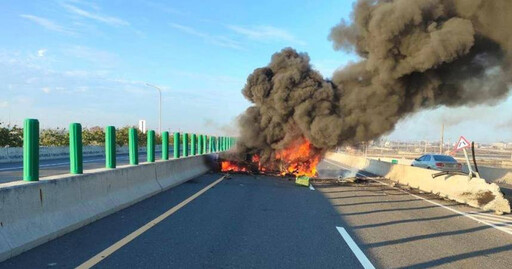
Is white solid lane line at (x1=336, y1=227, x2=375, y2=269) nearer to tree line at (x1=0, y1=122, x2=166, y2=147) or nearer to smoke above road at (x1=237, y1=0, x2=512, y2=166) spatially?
smoke above road at (x1=237, y1=0, x2=512, y2=166)

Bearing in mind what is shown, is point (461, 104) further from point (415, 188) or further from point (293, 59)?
point (293, 59)

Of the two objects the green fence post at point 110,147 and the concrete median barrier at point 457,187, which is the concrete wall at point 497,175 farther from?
the green fence post at point 110,147

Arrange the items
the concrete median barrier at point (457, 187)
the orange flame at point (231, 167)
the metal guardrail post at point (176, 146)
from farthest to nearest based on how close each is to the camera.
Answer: the orange flame at point (231, 167) → the metal guardrail post at point (176, 146) → the concrete median barrier at point (457, 187)

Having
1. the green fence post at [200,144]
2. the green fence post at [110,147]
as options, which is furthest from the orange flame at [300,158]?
the green fence post at [110,147]

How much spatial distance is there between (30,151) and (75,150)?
1.62 m

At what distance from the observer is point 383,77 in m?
17.9

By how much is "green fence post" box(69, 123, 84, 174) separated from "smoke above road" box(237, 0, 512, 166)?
1179 cm

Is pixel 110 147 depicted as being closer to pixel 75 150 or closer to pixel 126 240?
pixel 75 150

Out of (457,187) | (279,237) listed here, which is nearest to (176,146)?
(457,187)

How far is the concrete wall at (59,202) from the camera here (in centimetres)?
589

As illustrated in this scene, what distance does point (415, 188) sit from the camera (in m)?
17.9

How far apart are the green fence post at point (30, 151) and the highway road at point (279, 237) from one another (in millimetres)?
1121

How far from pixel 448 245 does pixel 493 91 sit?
39.2 ft

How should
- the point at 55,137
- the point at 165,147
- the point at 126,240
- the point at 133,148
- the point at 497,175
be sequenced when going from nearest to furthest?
the point at 126,240
the point at 133,148
the point at 165,147
the point at 497,175
the point at 55,137
